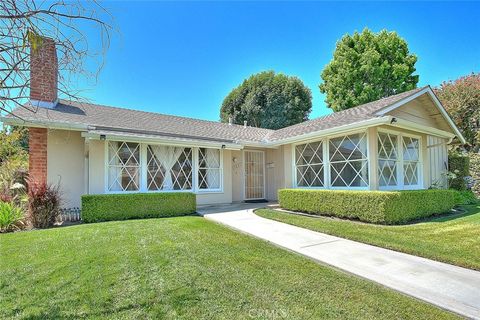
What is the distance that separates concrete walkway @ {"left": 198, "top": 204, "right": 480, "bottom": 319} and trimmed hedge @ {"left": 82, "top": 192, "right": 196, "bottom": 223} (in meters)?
3.98

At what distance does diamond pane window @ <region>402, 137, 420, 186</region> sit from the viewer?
1116cm

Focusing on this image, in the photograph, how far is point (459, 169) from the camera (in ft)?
46.1

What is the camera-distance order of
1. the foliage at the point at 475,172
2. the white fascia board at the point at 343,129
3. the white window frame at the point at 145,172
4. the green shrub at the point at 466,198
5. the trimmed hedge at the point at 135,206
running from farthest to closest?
1. the foliage at the point at 475,172
2. the green shrub at the point at 466,198
3. the white window frame at the point at 145,172
4. the trimmed hedge at the point at 135,206
5. the white fascia board at the point at 343,129

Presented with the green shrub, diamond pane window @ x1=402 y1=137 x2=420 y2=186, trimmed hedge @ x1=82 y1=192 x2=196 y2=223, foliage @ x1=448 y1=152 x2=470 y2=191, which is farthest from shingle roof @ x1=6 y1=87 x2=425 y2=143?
the green shrub

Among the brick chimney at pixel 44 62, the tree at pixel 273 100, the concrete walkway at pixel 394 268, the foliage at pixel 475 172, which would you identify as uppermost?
the tree at pixel 273 100

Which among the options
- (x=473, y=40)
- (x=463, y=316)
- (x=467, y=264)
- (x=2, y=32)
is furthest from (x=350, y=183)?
(x=473, y=40)

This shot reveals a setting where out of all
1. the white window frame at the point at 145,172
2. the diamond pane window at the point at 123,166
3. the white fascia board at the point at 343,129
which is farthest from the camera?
the diamond pane window at the point at 123,166

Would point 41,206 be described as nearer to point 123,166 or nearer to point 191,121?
point 123,166

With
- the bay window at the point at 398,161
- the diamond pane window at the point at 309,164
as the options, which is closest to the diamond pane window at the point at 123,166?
the diamond pane window at the point at 309,164

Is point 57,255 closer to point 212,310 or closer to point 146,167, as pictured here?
point 212,310

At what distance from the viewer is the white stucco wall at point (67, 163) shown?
10289 millimetres

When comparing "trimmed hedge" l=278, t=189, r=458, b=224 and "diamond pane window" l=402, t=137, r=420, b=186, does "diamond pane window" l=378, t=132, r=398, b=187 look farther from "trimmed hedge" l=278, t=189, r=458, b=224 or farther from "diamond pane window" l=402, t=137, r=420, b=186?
"trimmed hedge" l=278, t=189, r=458, b=224

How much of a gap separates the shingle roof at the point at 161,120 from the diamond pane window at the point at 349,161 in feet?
2.54

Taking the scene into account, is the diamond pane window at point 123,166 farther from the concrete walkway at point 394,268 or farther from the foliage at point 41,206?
the concrete walkway at point 394,268
